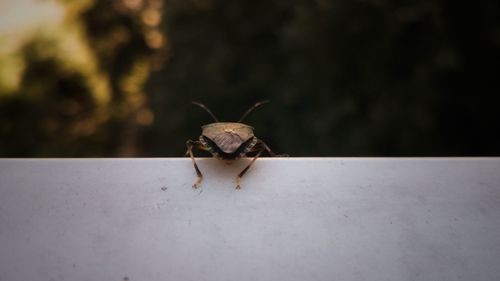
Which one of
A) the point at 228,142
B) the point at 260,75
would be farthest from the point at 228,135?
the point at 260,75

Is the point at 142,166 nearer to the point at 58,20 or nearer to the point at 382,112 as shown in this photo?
the point at 382,112

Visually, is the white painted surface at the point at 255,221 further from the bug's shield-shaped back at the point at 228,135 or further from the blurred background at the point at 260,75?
the blurred background at the point at 260,75

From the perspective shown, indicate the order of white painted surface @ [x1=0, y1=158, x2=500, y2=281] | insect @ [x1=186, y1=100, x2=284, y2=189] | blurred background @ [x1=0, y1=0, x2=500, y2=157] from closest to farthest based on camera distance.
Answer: white painted surface @ [x1=0, y1=158, x2=500, y2=281]
insect @ [x1=186, y1=100, x2=284, y2=189]
blurred background @ [x1=0, y1=0, x2=500, y2=157]

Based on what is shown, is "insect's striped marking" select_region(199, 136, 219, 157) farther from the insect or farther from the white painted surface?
the white painted surface

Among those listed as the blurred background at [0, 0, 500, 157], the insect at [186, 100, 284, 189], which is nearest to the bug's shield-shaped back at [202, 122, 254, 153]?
the insect at [186, 100, 284, 189]

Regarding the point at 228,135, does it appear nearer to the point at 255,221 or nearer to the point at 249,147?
the point at 249,147

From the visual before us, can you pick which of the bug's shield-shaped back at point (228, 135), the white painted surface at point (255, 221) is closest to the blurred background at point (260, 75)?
the bug's shield-shaped back at point (228, 135)
